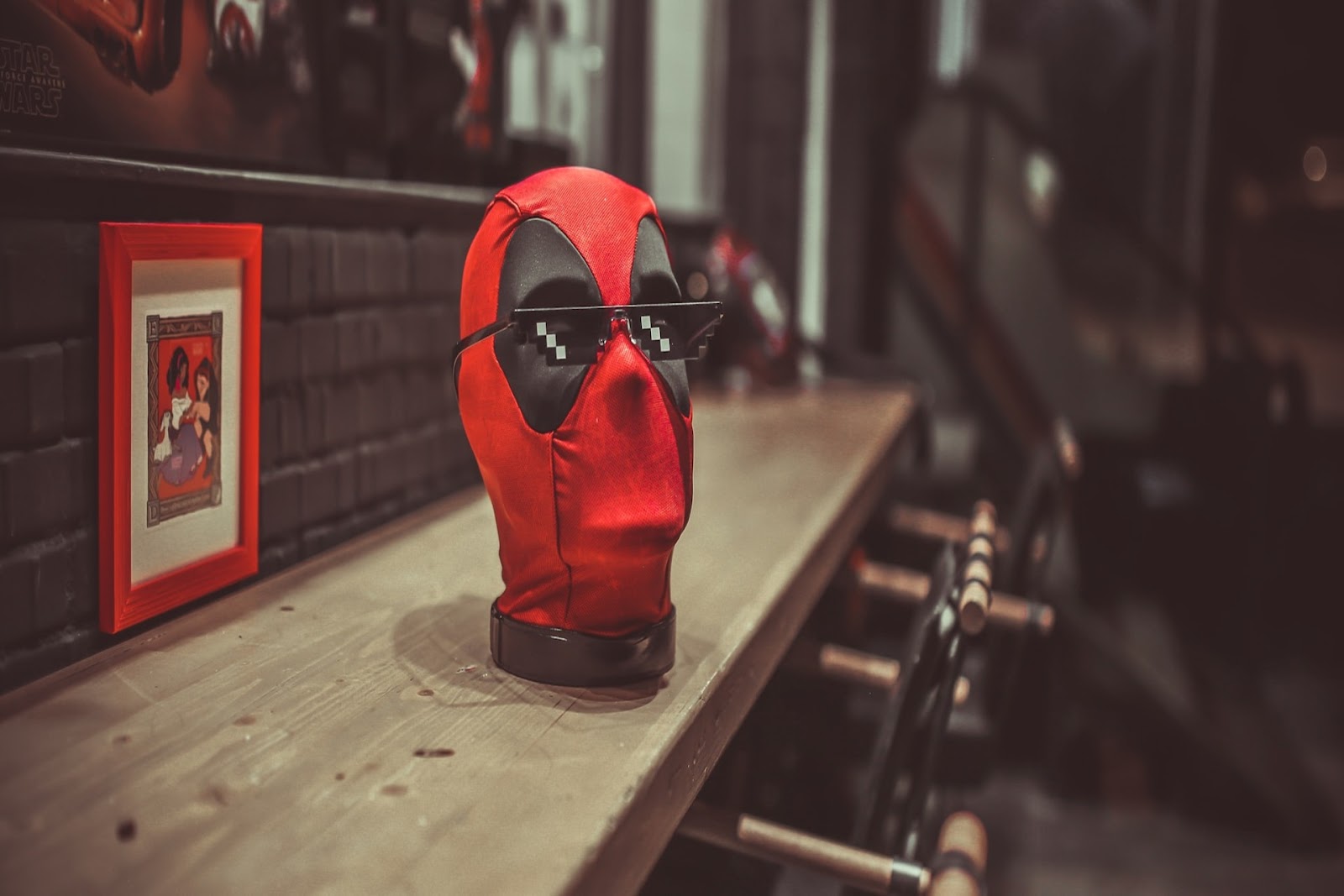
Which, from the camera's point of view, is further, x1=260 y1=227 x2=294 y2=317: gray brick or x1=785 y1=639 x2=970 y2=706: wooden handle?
x1=785 y1=639 x2=970 y2=706: wooden handle

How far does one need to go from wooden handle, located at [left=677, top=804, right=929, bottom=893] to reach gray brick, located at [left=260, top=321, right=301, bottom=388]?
63 centimetres

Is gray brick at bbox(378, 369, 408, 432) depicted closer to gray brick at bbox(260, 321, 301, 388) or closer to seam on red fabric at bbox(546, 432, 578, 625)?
gray brick at bbox(260, 321, 301, 388)

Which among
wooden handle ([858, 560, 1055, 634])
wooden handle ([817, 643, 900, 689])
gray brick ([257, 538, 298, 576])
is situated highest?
gray brick ([257, 538, 298, 576])

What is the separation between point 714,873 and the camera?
4.45 feet

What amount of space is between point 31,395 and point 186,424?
6.8 inches

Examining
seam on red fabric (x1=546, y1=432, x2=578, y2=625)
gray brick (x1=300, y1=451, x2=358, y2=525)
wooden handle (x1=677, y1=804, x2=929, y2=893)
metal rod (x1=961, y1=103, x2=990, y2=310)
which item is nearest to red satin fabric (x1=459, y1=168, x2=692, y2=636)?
seam on red fabric (x1=546, y1=432, x2=578, y2=625)

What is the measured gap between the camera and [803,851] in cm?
99

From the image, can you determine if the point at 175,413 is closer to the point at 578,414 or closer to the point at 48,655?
the point at 48,655

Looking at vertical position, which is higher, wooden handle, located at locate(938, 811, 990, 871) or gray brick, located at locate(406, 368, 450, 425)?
gray brick, located at locate(406, 368, 450, 425)

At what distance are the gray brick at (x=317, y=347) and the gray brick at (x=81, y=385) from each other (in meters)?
0.31

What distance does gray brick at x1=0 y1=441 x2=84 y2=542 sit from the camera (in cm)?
84

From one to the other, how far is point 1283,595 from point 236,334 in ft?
16.6

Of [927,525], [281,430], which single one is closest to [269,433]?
[281,430]

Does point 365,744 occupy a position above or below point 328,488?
below
